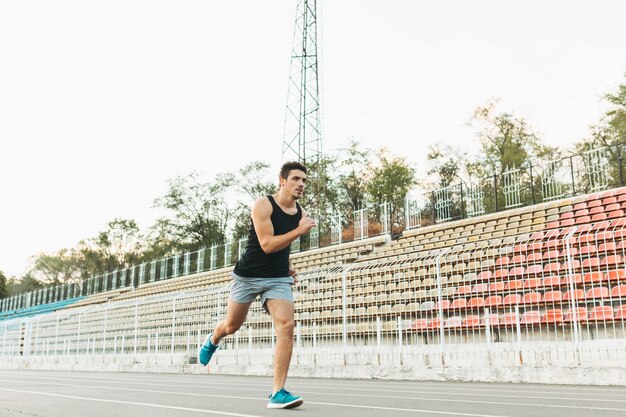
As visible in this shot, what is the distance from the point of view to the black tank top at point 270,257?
4930mm

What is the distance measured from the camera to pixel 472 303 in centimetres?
1027

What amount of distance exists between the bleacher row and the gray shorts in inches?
204

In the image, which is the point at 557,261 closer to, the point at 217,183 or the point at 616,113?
the point at 616,113

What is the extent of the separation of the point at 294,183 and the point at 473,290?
6.42 meters

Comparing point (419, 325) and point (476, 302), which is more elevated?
point (476, 302)

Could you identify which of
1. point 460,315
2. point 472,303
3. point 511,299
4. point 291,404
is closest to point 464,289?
point 472,303

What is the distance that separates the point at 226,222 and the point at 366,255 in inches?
1462

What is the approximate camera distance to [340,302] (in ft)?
38.6

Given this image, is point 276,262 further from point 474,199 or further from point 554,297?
point 474,199

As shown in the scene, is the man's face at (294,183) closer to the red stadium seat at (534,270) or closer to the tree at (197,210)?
the red stadium seat at (534,270)

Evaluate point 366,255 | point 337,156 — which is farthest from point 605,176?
point 337,156

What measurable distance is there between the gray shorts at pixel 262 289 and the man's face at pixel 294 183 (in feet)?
2.41

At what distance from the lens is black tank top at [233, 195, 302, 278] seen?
16.2 feet

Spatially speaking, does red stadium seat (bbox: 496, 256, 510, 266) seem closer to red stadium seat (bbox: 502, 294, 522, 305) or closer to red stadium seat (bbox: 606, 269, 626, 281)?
red stadium seat (bbox: 502, 294, 522, 305)
